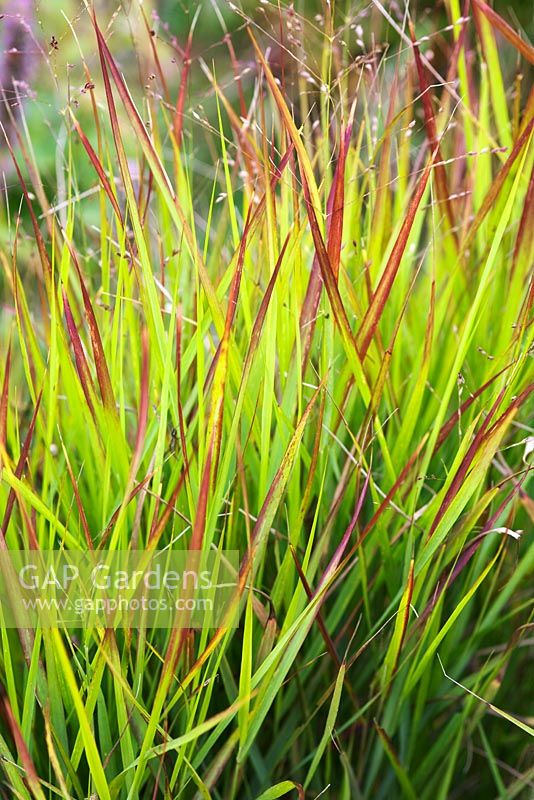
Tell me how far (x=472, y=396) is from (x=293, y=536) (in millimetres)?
166

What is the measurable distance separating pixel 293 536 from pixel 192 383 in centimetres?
20

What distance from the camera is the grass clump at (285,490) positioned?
51 centimetres

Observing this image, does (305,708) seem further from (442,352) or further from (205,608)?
(442,352)

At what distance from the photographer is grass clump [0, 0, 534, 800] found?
1.67ft

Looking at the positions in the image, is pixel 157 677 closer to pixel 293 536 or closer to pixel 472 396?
pixel 293 536

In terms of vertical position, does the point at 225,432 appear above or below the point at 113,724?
above

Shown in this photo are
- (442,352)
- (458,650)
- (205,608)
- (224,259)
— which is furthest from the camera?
(224,259)

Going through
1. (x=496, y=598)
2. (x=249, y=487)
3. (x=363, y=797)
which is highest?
(x=249, y=487)

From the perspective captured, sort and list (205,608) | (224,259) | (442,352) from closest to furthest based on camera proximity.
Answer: (205,608), (442,352), (224,259)

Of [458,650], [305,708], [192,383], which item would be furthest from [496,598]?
[192,383]

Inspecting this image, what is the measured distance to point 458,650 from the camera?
0.64m

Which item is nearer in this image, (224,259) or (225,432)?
(225,432)

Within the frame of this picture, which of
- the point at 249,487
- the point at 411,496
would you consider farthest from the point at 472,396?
the point at 249,487

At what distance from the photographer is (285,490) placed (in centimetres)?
57
